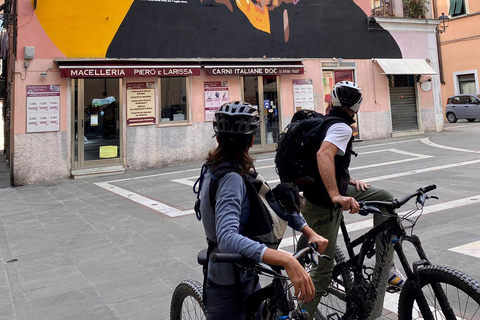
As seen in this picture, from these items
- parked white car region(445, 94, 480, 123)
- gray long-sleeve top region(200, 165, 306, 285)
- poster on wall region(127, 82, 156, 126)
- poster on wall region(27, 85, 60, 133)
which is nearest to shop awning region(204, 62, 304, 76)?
poster on wall region(127, 82, 156, 126)

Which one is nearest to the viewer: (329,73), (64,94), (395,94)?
(64,94)

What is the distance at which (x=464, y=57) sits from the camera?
92.5 feet

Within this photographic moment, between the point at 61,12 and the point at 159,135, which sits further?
the point at 159,135

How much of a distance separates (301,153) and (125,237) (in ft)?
11.9

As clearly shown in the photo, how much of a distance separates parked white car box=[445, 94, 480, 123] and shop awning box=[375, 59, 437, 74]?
27.3ft

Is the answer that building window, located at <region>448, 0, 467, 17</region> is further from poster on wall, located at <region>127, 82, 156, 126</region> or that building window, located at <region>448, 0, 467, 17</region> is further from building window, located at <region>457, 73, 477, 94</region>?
poster on wall, located at <region>127, 82, 156, 126</region>

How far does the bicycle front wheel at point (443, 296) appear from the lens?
85.4 inches

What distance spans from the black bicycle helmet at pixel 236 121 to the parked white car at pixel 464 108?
26218 millimetres

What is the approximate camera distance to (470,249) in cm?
444

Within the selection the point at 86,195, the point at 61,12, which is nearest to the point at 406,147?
the point at 86,195

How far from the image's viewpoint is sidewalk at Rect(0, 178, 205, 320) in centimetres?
363

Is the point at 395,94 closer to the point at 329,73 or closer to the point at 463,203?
the point at 329,73

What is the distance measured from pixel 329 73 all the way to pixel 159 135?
7.58m

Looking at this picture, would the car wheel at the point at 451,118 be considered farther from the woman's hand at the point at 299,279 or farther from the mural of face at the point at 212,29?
the woman's hand at the point at 299,279
